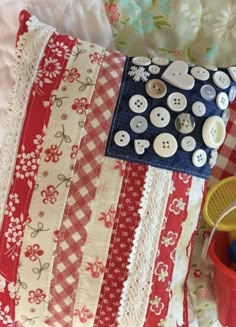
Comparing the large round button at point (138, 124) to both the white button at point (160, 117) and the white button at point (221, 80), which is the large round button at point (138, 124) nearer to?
the white button at point (160, 117)

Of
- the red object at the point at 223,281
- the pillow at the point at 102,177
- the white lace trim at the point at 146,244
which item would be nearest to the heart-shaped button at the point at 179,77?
the pillow at the point at 102,177

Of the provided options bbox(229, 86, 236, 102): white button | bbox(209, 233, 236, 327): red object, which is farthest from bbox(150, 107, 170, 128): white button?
bbox(209, 233, 236, 327): red object

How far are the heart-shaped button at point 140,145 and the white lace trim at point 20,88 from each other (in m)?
0.16

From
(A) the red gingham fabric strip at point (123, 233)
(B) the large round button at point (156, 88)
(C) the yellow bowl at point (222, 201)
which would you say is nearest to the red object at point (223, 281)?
(C) the yellow bowl at point (222, 201)

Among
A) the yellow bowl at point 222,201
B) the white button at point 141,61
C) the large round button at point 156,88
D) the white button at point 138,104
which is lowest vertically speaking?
the yellow bowl at point 222,201

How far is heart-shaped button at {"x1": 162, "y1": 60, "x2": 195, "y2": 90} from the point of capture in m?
0.80

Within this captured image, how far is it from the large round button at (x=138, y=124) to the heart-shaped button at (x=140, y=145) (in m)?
0.01

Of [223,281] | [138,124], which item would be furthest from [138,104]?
[223,281]

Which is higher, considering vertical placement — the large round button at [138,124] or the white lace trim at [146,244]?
A: the large round button at [138,124]

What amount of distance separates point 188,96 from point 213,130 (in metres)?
0.06

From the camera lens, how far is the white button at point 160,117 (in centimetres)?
79

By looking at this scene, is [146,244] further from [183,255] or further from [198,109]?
[198,109]

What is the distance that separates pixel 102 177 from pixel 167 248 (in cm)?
14

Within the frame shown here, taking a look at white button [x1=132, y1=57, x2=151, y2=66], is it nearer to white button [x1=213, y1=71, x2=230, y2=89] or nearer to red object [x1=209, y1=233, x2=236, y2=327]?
white button [x1=213, y1=71, x2=230, y2=89]
